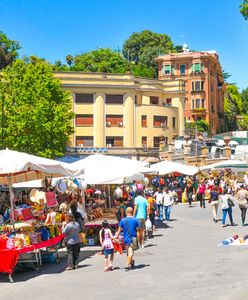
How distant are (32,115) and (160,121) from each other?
24439 mm

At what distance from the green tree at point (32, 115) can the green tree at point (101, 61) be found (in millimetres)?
35544

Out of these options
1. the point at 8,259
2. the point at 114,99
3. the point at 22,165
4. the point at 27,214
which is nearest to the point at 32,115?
the point at 114,99

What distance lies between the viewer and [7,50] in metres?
77.7

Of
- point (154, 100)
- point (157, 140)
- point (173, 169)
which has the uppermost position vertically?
point (154, 100)

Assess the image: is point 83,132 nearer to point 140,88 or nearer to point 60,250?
point 140,88

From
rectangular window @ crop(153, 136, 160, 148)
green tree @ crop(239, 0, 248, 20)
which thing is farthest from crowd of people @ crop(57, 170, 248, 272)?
rectangular window @ crop(153, 136, 160, 148)

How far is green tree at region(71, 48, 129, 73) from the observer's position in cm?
8575

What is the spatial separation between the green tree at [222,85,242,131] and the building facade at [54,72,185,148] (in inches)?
1201

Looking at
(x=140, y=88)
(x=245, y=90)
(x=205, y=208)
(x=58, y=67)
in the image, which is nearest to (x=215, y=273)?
(x=205, y=208)

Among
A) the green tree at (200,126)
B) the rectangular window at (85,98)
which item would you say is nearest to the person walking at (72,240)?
the rectangular window at (85,98)

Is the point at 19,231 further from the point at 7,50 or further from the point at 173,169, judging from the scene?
the point at 7,50

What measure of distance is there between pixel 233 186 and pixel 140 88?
28270 millimetres

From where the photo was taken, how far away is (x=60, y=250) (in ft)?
61.5

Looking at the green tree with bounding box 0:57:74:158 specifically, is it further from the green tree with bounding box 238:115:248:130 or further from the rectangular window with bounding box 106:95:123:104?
the green tree with bounding box 238:115:248:130
